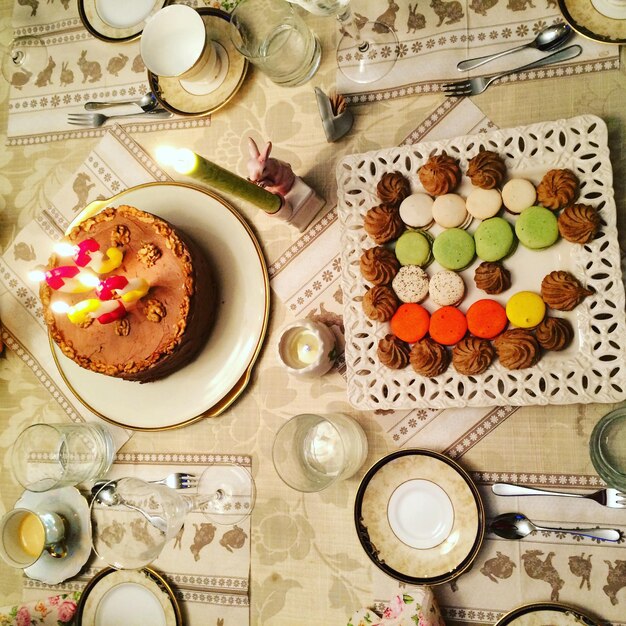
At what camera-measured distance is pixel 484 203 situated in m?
1.29

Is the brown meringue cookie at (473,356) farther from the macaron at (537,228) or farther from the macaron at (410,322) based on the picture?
the macaron at (537,228)

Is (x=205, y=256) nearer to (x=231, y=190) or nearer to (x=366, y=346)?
(x=231, y=190)

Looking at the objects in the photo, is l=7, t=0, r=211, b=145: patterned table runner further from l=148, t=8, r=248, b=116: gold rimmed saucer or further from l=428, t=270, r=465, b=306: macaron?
l=428, t=270, r=465, b=306: macaron

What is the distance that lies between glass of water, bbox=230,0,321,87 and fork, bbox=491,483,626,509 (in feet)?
3.64

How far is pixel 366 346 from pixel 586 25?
880 millimetres

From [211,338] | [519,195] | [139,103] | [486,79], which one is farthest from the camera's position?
[139,103]

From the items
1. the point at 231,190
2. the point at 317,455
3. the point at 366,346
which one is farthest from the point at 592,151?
the point at 317,455

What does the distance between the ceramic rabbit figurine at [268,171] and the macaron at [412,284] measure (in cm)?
35

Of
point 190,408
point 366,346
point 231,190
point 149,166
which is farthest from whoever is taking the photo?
point 149,166

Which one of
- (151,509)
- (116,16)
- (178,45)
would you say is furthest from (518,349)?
(116,16)

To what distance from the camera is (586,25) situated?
130 cm

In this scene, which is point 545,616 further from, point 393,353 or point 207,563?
point 207,563

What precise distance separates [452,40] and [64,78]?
1.12 meters

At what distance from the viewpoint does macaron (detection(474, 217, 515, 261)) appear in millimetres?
1267
